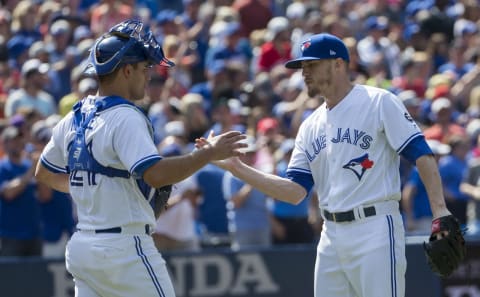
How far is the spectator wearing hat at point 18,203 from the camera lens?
10.8 meters

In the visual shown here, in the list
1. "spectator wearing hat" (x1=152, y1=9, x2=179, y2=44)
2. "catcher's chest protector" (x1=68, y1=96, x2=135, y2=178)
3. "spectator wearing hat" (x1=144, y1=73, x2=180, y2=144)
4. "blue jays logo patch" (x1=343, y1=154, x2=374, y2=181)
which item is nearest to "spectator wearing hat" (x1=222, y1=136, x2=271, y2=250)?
"spectator wearing hat" (x1=144, y1=73, x2=180, y2=144)

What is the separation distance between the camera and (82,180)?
589cm

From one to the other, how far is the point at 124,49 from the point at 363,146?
1.66 metres

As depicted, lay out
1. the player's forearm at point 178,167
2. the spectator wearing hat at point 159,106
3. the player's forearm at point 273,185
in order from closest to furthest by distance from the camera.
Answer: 1. the player's forearm at point 178,167
2. the player's forearm at point 273,185
3. the spectator wearing hat at point 159,106

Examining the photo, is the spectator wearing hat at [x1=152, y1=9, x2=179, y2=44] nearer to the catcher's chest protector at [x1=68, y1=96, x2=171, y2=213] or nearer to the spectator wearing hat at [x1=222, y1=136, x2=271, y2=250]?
the spectator wearing hat at [x1=222, y1=136, x2=271, y2=250]

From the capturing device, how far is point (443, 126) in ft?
41.5

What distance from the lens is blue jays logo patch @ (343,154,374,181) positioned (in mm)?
6688

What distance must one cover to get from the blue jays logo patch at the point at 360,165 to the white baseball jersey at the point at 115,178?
4.57 ft

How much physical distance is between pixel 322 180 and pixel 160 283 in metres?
1.56

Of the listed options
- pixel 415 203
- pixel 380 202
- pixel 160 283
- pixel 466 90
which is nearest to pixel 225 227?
pixel 415 203

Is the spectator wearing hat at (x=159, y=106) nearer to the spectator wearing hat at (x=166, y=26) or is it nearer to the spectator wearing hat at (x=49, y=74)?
the spectator wearing hat at (x=49, y=74)

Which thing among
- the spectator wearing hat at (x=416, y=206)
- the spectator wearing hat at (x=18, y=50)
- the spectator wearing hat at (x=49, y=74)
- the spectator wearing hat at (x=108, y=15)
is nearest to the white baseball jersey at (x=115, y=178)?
the spectator wearing hat at (x=416, y=206)

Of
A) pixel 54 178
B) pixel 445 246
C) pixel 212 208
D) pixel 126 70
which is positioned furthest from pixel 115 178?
pixel 212 208

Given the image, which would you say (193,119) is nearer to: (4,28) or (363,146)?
(4,28)
